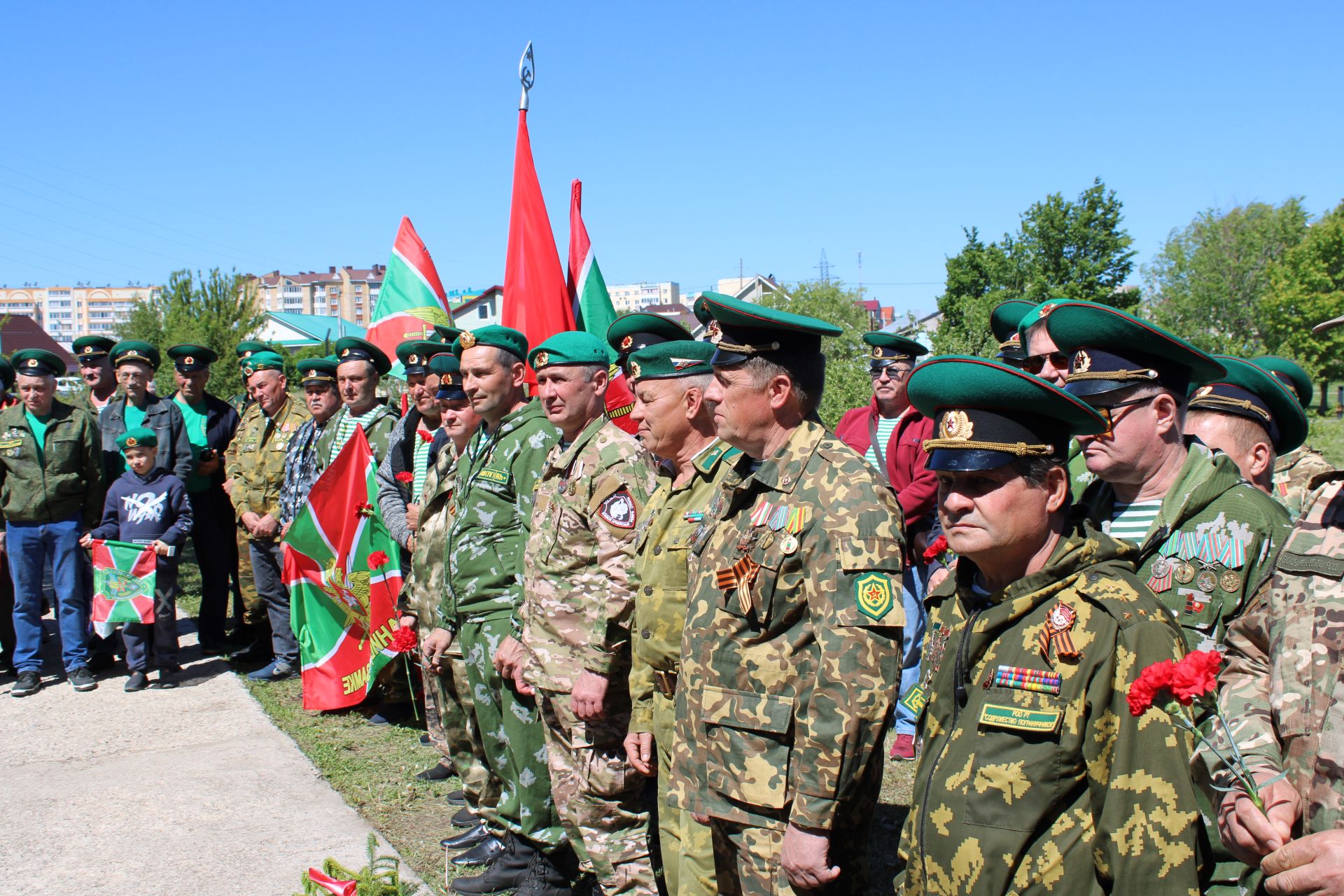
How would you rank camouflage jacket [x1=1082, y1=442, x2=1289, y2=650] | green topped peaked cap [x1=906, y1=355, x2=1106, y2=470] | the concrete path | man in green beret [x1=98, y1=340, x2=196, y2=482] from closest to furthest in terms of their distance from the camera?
green topped peaked cap [x1=906, y1=355, x2=1106, y2=470] < camouflage jacket [x1=1082, y1=442, x2=1289, y2=650] < the concrete path < man in green beret [x1=98, y1=340, x2=196, y2=482]

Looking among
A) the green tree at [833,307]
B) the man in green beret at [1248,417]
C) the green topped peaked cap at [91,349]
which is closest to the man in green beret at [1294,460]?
the man in green beret at [1248,417]

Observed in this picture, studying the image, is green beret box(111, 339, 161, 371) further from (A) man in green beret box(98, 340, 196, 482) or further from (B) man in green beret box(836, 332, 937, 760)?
(B) man in green beret box(836, 332, 937, 760)

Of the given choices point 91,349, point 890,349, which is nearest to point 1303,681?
point 890,349


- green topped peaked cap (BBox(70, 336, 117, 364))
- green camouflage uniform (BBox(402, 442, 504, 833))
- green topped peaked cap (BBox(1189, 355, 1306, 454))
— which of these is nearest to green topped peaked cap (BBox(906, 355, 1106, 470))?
green topped peaked cap (BBox(1189, 355, 1306, 454))

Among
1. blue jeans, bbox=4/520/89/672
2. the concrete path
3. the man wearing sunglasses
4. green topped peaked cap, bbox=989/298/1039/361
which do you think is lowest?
the concrete path

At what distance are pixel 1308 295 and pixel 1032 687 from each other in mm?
58559

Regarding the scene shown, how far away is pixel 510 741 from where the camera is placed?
437cm

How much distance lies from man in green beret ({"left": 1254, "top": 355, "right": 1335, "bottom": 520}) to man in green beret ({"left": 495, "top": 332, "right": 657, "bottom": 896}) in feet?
7.90

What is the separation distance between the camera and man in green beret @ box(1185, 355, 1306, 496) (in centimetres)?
347

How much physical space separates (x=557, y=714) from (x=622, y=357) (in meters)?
1.48

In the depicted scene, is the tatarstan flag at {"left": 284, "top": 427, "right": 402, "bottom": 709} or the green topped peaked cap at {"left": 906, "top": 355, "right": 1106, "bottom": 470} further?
the tatarstan flag at {"left": 284, "top": 427, "right": 402, "bottom": 709}

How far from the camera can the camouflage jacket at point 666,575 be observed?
133 inches

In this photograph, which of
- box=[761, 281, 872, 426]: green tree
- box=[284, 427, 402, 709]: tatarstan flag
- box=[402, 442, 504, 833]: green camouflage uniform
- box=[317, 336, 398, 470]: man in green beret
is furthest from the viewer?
box=[761, 281, 872, 426]: green tree

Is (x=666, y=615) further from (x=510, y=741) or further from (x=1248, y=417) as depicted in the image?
(x=1248, y=417)
